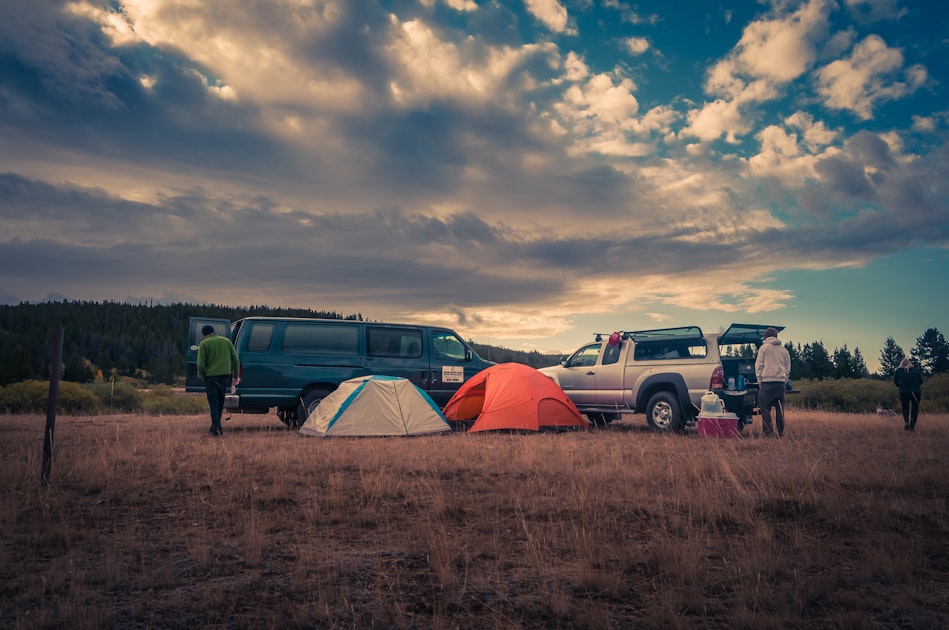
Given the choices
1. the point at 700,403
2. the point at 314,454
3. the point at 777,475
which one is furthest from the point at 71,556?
the point at 700,403

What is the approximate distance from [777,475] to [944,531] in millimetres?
1890

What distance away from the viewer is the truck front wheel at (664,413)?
12805mm

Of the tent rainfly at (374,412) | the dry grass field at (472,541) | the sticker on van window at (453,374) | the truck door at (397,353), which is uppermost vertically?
the truck door at (397,353)

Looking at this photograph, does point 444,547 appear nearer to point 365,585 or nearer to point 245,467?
point 365,585

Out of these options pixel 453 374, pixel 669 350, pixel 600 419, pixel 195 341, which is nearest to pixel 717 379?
pixel 669 350

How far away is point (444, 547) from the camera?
14.6 ft

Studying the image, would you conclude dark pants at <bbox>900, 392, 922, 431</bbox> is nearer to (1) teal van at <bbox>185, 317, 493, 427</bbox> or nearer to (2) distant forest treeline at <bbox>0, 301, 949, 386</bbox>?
(1) teal van at <bbox>185, 317, 493, 427</bbox>

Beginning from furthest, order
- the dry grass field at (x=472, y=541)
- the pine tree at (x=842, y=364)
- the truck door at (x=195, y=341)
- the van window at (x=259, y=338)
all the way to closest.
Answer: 1. the pine tree at (x=842, y=364)
2. the van window at (x=259, y=338)
3. the truck door at (x=195, y=341)
4. the dry grass field at (x=472, y=541)

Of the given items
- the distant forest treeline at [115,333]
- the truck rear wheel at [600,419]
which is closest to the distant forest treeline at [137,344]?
the distant forest treeline at [115,333]

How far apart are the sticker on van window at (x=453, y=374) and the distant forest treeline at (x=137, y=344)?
1942 inches

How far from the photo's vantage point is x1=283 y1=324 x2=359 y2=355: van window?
13445 millimetres

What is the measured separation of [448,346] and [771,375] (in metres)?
7.01

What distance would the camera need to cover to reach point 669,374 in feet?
42.4

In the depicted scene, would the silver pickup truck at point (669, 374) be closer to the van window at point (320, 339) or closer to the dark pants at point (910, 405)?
the dark pants at point (910, 405)
